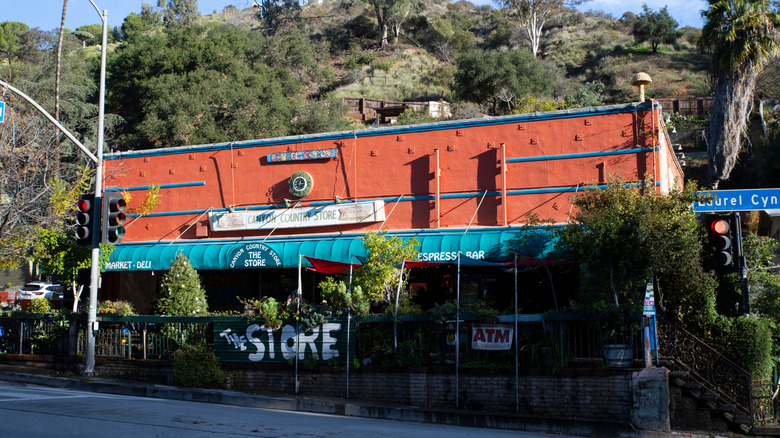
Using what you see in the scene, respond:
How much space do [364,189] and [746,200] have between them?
12.5 m

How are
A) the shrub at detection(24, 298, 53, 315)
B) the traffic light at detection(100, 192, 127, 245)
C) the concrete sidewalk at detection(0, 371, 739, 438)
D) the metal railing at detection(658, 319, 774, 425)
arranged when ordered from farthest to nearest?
1. the shrub at detection(24, 298, 53, 315)
2. the traffic light at detection(100, 192, 127, 245)
3. the metal railing at detection(658, 319, 774, 425)
4. the concrete sidewalk at detection(0, 371, 739, 438)

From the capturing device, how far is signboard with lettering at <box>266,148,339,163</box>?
22969 mm

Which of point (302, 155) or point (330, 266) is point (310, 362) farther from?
point (302, 155)

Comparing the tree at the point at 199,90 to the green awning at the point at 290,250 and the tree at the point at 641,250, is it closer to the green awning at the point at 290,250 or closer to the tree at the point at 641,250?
the green awning at the point at 290,250

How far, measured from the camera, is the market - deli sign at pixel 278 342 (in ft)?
51.6

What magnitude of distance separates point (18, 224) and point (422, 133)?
17696 millimetres

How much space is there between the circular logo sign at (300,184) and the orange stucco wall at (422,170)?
10.3 inches

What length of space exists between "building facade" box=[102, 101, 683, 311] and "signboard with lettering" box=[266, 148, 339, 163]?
4 cm

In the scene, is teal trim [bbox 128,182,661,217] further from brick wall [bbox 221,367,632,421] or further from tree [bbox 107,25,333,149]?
tree [bbox 107,25,333,149]

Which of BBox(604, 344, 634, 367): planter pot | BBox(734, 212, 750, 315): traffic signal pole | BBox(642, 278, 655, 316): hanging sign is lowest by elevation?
BBox(604, 344, 634, 367): planter pot

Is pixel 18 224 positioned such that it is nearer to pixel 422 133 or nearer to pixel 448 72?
pixel 422 133

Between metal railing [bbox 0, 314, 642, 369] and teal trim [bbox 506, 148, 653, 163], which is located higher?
teal trim [bbox 506, 148, 653, 163]

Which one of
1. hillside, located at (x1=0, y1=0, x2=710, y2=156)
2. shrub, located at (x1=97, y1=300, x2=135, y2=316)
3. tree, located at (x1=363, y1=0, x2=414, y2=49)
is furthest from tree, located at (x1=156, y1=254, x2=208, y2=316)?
tree, located at (x1=363, y1=0, x2=414, y2=49)

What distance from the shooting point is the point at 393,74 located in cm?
7406
